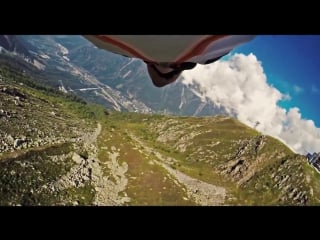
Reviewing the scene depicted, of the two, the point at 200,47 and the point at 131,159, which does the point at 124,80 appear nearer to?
the point at 131,159

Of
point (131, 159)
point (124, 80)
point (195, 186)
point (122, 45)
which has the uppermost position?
point (124, 80)

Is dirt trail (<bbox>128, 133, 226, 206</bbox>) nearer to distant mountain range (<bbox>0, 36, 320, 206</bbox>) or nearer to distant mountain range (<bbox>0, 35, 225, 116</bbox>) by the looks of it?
distant mountain range (<bbox>0, 36, 320, 206</bbox>)

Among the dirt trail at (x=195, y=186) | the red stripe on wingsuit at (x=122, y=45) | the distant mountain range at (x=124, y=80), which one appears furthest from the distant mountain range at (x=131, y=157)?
the distant mountain range at (x=124, y=80)

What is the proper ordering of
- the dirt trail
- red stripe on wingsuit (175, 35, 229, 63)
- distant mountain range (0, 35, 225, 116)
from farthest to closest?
distant mountain range (0, 35, 225, 116) < the dirt trail < red stripe on wingsuit (175, 35, 229, 63)

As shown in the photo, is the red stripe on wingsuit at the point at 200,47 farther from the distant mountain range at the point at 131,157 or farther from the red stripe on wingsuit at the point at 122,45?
the distant mountain range at the point at 131,157

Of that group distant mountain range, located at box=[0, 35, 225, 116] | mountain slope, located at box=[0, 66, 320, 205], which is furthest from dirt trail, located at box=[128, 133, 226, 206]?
distant mountain range, located at box=[0, 35, 225, 116]

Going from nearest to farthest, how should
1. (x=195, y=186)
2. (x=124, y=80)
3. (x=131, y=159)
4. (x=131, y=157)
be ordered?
1. (x=195, y=186)
2. (x=131, y=159)
3. (x=131, y=157)
4. (x=124, y=80)

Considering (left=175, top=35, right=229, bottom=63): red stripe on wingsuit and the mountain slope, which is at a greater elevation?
the mountain slope

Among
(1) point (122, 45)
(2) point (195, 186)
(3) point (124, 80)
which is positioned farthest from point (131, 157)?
(3) point (124, 80)

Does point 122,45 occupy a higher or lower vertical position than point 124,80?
lower

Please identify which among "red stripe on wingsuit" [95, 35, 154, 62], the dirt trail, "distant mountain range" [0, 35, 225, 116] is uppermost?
"distant mountain range" [0, 35, 225, 116]
